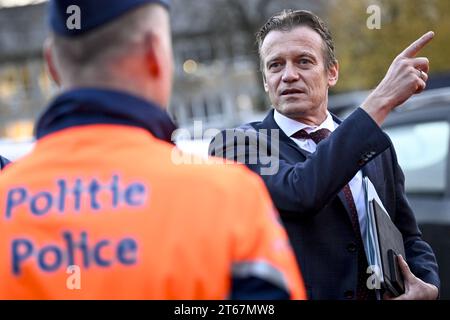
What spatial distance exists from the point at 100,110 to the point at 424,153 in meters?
4.22

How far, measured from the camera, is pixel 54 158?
5.14ft

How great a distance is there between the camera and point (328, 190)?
248 cm

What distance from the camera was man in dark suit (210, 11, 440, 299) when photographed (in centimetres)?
250

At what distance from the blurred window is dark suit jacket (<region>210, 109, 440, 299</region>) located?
2.36 m

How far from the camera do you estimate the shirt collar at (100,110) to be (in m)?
1.58

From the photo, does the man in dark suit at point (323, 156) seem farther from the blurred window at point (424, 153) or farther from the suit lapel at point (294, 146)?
the blurred window at point (424, 153)

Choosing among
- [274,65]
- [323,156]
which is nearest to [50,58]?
[323,156]

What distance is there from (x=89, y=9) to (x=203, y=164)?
0.36m

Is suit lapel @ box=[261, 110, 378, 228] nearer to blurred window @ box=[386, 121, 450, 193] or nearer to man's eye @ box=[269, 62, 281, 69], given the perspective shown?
man's eye @ box=[269, 62, 281, 69]

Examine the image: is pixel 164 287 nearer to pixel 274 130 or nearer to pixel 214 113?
pixel 274 130

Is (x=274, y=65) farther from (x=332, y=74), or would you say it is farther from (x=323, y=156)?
(x=323, y=156)

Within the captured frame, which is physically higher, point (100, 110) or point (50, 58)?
point (50, 58)

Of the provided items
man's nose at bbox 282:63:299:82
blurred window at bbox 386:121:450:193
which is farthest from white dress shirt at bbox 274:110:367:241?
blurred window at bbox 386:121:450:193

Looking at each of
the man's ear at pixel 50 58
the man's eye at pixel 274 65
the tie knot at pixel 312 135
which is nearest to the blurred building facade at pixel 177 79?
the man's eye at pixel 274 65
